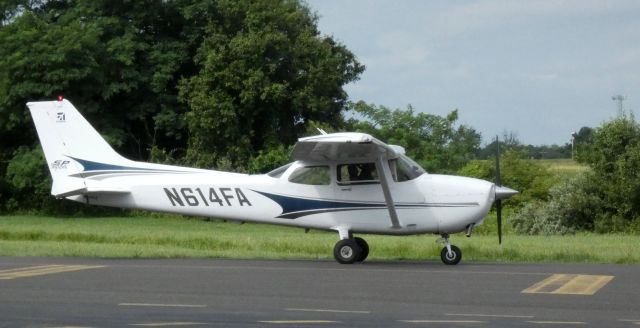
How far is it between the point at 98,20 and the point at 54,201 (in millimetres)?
8518

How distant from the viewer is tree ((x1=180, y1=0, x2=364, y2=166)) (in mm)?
46906

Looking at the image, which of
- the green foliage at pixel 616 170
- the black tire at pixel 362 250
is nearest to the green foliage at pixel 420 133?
the green foliage at pixel 616 170

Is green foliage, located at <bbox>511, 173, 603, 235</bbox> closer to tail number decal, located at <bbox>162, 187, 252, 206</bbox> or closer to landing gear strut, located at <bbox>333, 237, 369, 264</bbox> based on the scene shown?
landing gear strut, located at <bbox>333, 237, 369, 264</bbox>

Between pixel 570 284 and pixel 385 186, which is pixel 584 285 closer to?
pixel 570 284

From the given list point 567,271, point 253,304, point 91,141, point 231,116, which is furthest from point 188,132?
point 253,304

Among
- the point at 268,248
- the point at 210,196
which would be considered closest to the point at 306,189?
the point at 210,196

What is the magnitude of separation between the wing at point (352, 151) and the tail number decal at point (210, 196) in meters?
1.39

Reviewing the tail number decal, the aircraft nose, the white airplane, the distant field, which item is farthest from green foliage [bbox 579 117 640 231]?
the tail number decal

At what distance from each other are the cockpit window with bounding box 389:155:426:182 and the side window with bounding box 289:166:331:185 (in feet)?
3.88

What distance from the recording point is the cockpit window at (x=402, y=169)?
19.0 metres

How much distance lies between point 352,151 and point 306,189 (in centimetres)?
137

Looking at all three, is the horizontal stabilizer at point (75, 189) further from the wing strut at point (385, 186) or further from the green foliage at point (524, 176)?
the green foliage at point (524, 176)

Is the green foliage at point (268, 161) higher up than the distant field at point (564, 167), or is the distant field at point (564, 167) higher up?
the green foliage at point (268, 161)

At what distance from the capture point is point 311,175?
1944cm
